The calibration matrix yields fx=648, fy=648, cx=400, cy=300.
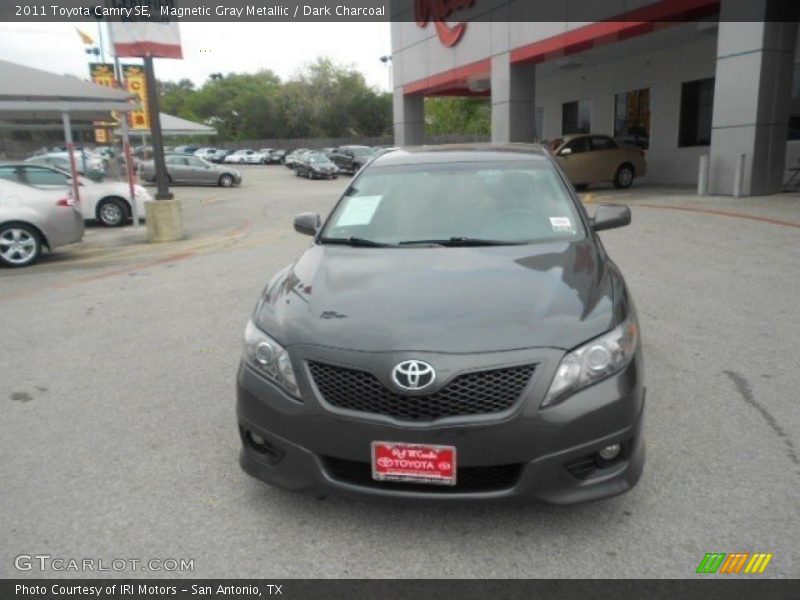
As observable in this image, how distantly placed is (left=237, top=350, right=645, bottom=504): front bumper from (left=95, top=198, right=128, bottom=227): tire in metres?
13.8

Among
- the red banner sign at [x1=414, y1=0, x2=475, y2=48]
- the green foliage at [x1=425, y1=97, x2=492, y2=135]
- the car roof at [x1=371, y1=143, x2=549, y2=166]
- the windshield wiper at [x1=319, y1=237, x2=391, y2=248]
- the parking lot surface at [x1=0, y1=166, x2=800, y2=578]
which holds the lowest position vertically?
the parking lot surface at [x1=0, y1=166, x2=800, y2=578]

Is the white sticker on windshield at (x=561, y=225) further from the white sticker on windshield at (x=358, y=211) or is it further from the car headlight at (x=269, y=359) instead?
the car headlight at (x=269, y=359)

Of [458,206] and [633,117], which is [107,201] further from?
[633,117]

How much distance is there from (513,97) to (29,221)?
15436 mm

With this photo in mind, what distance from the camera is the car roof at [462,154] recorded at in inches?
177

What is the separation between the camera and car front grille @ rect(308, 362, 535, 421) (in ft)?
8.34

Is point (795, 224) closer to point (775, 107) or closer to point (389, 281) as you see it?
point (775, 107)

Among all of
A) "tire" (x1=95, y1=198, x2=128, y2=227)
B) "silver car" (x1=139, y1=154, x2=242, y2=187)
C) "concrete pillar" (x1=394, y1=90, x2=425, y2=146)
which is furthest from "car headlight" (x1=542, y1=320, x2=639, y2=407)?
"silver car" (x1=139, y1=154, x2=242, y2=187)

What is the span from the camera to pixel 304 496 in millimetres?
3131

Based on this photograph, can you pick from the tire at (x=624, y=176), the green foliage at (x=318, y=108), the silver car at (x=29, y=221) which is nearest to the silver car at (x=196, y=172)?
the tire at (x=624, y=176)

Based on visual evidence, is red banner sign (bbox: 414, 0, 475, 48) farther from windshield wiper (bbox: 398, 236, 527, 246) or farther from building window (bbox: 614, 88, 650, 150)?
windshield wiper (bbox: 398, 236, 527, 246)

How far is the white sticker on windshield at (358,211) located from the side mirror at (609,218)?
1427mm

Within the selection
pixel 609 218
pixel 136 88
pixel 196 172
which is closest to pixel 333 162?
pixel 196 172

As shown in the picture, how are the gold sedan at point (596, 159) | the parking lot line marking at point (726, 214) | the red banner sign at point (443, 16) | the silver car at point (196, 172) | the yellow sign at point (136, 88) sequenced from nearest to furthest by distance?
the parking lot line marking at point (726, 214)
the gold sedan at point (596, 159)
the red banner sign at point (443, 16)
the yellow sign at point (136, 88)
the silver car at point (196, 172)
